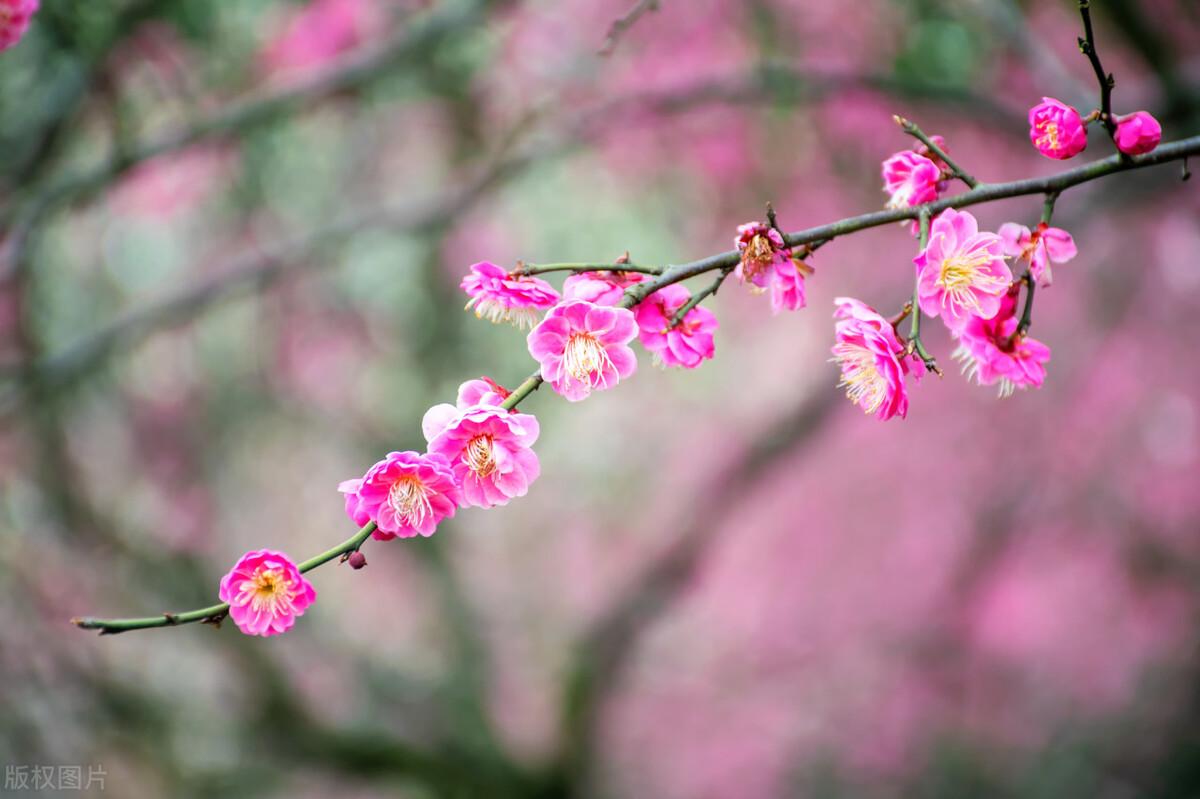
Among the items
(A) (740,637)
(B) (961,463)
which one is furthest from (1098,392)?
(A) (740,637)

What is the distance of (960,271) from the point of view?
0.84 metres

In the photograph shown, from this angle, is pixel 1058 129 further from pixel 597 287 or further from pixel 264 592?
pixel 264 592

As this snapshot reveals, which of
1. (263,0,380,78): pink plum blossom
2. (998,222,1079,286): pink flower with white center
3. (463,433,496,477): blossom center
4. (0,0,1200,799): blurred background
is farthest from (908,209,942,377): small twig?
(263,0,380,78): pink plum blossom

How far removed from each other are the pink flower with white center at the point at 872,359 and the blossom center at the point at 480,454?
304mm

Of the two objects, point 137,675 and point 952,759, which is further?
point 952,759

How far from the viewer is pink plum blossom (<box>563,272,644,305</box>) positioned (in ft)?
2.66

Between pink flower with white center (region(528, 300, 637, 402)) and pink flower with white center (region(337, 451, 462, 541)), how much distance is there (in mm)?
116

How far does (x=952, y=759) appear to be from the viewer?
13.1 ft

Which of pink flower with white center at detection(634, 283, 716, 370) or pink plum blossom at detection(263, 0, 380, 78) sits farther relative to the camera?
pink plum blossom at detection(263, 0, 380, 78)

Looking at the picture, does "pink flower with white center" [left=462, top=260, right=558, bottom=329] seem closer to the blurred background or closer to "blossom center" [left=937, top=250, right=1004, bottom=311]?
"blossom center" [left=937, top=250, right=1004, bottom=311]

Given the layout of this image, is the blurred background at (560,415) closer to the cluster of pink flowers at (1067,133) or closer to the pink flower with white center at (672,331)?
the cluster of pink flowers at (1067,133)

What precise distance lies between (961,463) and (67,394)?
3.30m

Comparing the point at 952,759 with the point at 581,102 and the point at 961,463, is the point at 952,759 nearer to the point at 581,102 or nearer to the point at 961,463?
the point at 961,463

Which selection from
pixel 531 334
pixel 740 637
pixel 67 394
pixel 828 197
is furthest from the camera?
pixel 740 637
